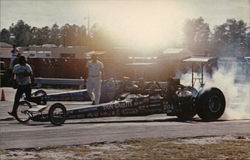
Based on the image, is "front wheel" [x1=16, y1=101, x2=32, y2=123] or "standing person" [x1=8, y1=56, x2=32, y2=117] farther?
"standing person" [x1=8, y1=56, x2=32, y2=117]

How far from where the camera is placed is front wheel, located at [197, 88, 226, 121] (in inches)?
591

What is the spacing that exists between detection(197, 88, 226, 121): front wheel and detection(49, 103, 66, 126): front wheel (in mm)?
3569

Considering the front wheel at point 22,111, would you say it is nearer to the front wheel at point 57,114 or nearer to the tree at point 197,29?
the front wheel at point 57,114

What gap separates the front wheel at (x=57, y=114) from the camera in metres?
13.6

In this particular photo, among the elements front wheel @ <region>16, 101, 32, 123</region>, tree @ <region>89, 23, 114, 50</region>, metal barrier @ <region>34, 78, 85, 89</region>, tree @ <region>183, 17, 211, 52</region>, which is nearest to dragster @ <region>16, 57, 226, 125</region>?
front wheel @ <region>16, 101, 32, 123</region>

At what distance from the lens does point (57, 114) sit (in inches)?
539

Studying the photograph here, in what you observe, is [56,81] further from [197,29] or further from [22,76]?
[22,76]

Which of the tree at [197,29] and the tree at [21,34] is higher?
the tree at [21,34]

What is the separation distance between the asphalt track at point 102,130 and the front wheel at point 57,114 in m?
0.19

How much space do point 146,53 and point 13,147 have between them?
1676 inches

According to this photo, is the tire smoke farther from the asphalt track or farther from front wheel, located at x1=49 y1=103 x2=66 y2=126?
front wheel, located at x1=49 y1=103 x2=66 y2=126

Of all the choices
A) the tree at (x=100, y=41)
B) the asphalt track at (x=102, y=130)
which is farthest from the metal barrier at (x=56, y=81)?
the tree at (x=100, y=41)

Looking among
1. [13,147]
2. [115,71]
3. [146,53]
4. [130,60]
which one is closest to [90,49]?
[146,53]

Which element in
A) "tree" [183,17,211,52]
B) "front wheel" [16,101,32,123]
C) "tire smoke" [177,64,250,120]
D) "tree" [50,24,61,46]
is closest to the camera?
"front wheel" [16,101,32,123]
